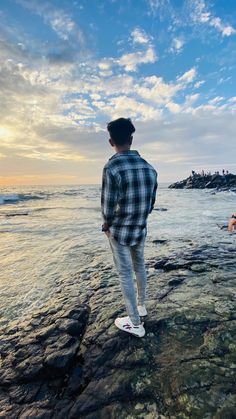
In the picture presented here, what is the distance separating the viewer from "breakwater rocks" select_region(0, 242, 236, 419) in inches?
105

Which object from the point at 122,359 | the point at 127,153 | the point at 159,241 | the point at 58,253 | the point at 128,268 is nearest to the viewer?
the point at 122,359

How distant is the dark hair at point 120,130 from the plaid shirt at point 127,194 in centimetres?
17

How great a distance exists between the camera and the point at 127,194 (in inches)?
136

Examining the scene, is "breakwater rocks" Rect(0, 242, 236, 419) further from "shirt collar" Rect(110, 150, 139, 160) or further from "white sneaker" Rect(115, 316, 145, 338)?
"shirt collar" Rect(110, 150, 139, 160)

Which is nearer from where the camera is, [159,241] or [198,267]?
[198,267]

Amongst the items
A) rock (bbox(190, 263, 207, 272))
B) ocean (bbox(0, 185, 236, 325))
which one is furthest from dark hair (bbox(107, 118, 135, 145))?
rock (bbox(190, 263, 207, 272))

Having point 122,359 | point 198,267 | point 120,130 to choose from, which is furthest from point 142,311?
point 120,130

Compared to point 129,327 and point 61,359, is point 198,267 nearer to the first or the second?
point 129,327

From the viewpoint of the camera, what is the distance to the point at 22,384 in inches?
123

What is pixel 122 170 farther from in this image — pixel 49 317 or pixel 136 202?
pixel 49 317

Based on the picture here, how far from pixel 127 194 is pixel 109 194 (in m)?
0.24

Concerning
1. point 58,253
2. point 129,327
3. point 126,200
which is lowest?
point 58,253

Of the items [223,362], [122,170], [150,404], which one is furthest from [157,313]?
[122,170]

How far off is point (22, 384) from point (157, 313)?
2.09 m
